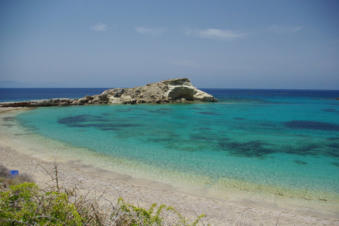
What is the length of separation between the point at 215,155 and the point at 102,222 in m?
10.1

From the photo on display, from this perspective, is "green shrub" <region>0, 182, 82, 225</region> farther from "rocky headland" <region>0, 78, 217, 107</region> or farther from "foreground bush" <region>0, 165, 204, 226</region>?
"rocky headland" <region>0, 78, 217, 107</region>

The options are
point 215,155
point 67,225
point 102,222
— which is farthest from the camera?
point 215,155

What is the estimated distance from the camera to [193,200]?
25.3 ft

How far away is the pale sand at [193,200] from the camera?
668cm

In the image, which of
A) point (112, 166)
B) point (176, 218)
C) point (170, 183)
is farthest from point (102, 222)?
point (112, 166)

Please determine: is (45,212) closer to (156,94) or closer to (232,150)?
(232,150)

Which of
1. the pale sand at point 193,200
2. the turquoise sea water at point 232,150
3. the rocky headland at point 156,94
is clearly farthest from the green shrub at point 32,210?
the rocky headland at point 156,94

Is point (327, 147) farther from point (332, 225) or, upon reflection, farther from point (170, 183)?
point (170, 183)

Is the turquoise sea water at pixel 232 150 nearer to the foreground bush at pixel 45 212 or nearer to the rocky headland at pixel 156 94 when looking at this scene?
the foreground bush at pixel 45 212

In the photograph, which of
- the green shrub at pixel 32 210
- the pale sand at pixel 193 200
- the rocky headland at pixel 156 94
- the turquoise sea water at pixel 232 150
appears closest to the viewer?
the green shrub at pixel 32 210

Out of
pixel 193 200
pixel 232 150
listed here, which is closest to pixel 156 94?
pixel 232 150

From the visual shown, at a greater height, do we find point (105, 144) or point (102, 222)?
point (102, 222)

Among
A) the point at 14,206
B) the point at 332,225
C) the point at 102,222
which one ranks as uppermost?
the point at 14,206

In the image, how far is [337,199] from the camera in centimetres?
809
